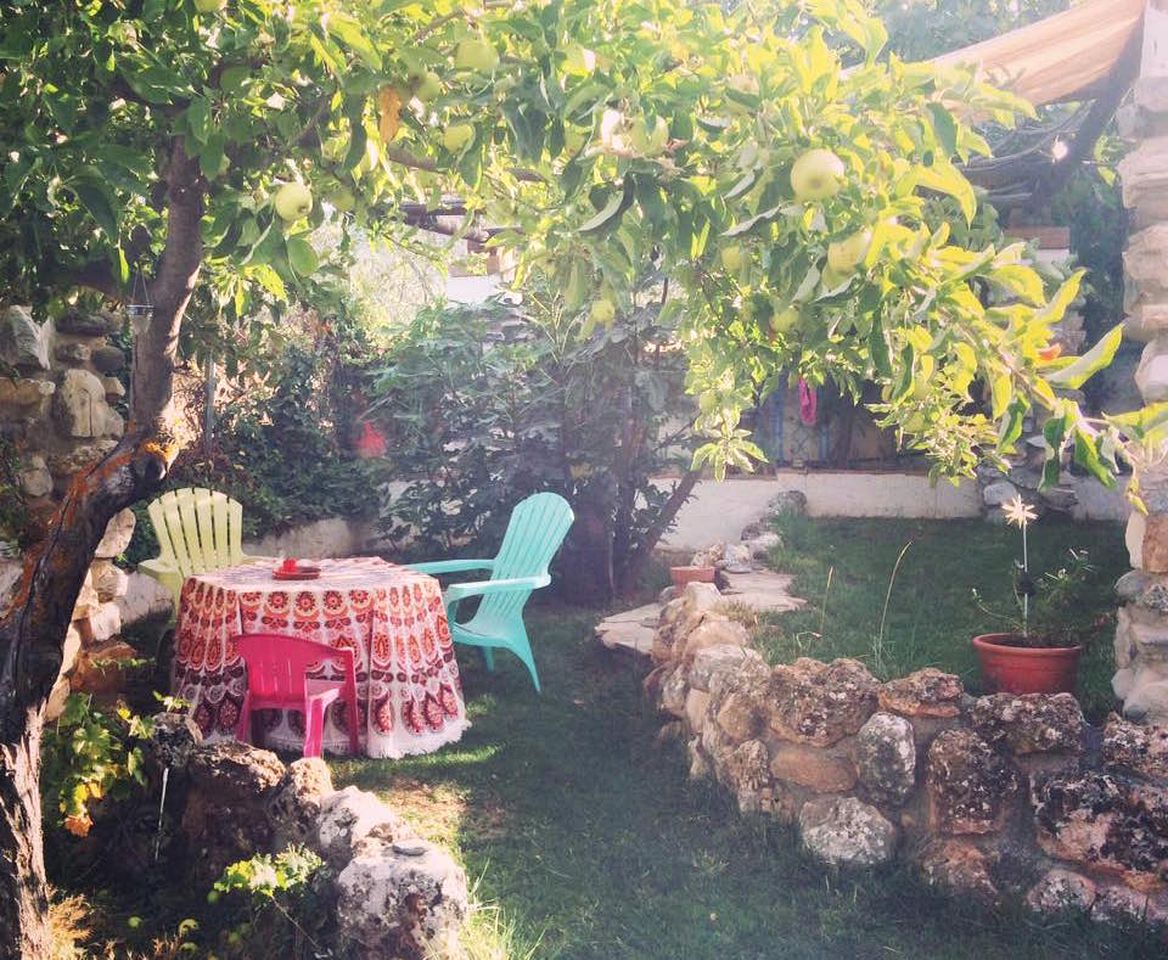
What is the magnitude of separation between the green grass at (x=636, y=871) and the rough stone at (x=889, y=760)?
228mm

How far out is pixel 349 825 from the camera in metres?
2.52

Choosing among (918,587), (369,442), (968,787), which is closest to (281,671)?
(968,787)

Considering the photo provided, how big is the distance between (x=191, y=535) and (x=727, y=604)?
2.74 meters

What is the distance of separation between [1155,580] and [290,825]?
249cm

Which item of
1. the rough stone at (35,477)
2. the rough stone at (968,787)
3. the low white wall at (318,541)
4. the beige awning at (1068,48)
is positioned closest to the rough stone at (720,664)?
the rough stone at (968,787)

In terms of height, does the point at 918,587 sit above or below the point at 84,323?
below

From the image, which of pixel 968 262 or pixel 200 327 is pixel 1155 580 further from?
pixel 200 327

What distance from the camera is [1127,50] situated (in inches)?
133

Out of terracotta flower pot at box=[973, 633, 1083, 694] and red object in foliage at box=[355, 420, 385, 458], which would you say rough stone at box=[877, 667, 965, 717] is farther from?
red object in foliage at box=[355, 420, 385, 458]

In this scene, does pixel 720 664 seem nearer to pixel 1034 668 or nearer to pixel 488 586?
pixel 1034 668

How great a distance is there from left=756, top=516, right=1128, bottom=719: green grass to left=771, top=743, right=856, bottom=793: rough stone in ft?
2.73

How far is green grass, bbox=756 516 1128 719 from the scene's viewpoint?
166 inches

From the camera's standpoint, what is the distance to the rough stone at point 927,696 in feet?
9.64

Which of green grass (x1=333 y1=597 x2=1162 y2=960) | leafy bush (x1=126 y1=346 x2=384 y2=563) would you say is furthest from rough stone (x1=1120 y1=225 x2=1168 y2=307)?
leafy bush (x1=126 y1=346 x2=384 y2=563)
